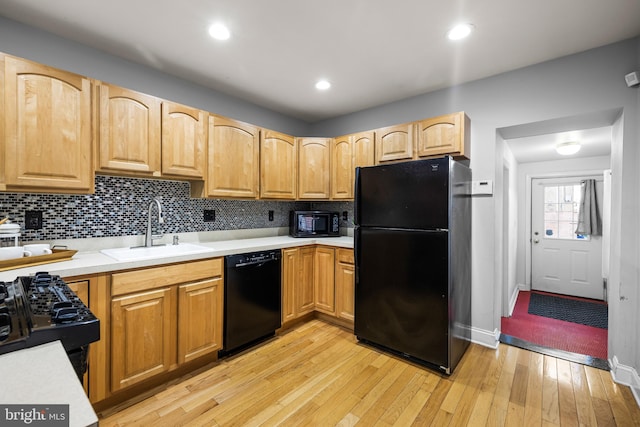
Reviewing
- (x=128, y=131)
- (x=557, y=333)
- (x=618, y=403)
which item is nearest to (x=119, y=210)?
(x=128, y=131)

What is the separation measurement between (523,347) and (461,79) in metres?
2.55

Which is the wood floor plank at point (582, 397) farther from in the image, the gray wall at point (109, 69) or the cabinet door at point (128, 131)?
the gray wall at point (109, 69)

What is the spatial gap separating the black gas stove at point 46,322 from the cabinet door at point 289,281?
6.09 feet

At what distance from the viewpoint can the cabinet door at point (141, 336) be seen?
178 centimetres

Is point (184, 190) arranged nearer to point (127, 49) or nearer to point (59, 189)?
point (59, 189)

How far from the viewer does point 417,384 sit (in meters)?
2.08

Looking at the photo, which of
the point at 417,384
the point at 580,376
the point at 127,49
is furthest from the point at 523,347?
the point at 127,49

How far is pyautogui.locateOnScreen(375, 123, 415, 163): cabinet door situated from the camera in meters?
2.82

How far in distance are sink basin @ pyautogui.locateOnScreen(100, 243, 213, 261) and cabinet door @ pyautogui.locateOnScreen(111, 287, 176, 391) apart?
0.25m

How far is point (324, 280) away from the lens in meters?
3.09

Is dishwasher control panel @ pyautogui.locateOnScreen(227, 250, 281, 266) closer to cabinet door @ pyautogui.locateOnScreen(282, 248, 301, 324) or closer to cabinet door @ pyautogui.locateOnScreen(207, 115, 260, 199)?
cabinet door @ pyautogui.locateOnScreen(282, 248, 301, 324)

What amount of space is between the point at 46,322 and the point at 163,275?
3.94 ft

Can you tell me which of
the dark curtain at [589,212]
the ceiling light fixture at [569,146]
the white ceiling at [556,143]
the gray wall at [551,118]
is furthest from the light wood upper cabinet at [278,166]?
the dark curtain at [589,212]

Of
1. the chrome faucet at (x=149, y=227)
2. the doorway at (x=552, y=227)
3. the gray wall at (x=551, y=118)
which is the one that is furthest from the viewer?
the doorway at (x=552, y=227)
